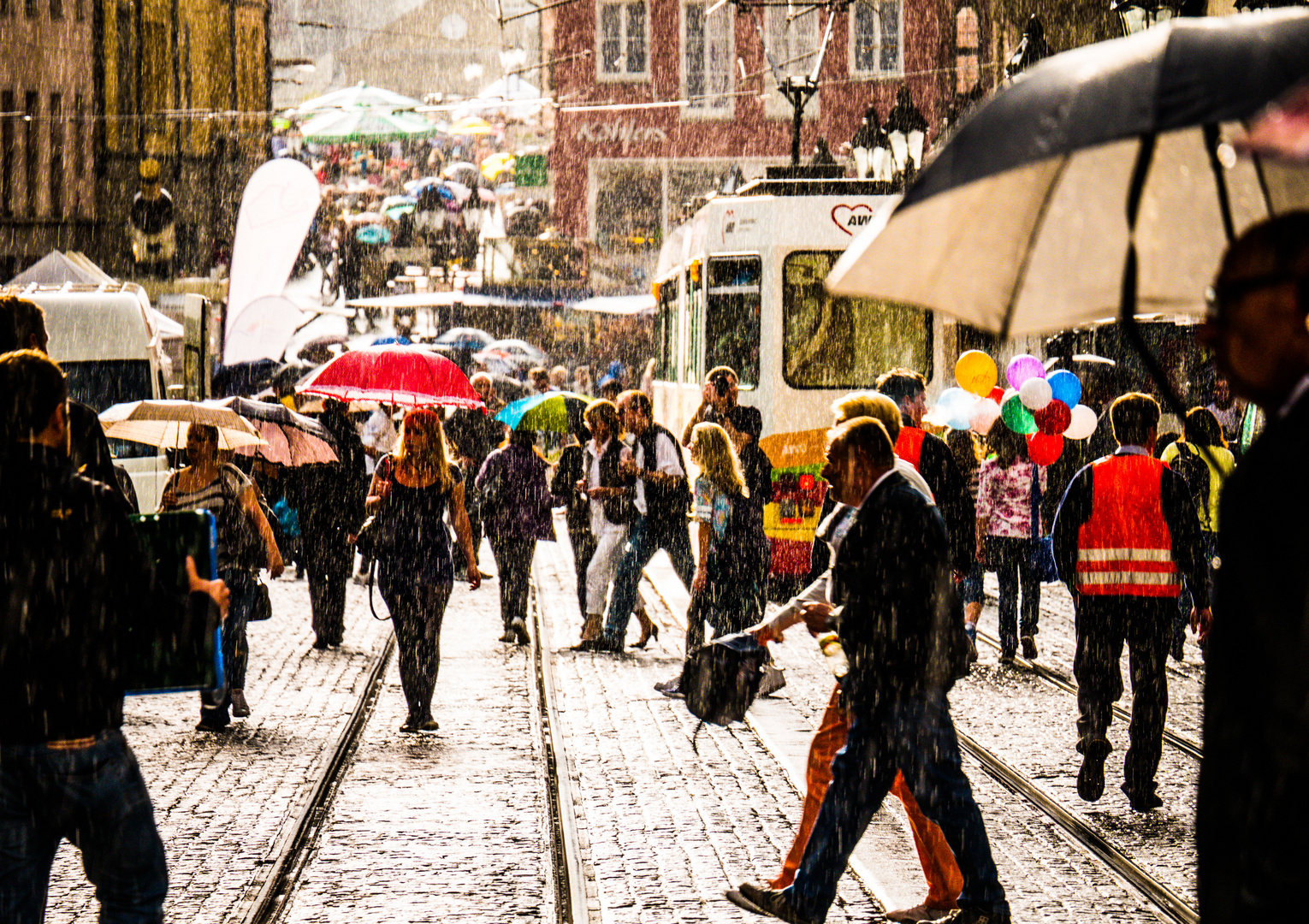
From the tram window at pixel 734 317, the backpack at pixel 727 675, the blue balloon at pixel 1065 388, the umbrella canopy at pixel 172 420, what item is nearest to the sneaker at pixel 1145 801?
the backpack at pixel 727 675

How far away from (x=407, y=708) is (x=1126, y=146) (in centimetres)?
719

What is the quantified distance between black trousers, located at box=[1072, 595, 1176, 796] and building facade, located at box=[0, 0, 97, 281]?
29.3 m

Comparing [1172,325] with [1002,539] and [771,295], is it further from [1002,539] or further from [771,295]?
[1002,539]

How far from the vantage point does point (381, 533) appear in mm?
9477

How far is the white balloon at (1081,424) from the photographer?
13.2 m

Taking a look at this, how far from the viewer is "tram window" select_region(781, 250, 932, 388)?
1546cm

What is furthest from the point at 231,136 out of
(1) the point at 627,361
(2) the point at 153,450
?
(2) the point at 153,450

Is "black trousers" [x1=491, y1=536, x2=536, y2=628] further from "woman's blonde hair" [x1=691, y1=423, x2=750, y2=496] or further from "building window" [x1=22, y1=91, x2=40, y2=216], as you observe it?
"building window" [x1=22, y1=91, x2=40, y2=216]

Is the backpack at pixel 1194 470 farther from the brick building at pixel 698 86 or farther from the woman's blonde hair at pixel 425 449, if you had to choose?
the brick building at pixel 698 86

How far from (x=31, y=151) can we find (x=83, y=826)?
34014 millimetres

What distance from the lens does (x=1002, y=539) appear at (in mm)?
12070

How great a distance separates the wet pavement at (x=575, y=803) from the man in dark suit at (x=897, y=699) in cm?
57

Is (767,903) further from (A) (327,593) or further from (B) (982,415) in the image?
(B) (982,415)

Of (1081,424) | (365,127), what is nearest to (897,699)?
(1081,424)
